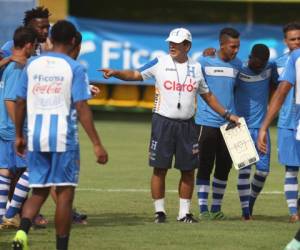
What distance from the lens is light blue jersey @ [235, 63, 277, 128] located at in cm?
1300

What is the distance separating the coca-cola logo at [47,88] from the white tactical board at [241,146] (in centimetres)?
322

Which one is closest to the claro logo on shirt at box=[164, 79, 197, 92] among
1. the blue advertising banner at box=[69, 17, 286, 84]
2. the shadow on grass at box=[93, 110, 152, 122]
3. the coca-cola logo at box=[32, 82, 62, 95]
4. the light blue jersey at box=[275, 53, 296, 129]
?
the light blue jersey at box=[275, 53, 296, 129]

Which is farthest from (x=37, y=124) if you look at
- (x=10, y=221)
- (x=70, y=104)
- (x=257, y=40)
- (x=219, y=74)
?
(x=257, y=40)

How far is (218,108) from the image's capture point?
1214 centimetres

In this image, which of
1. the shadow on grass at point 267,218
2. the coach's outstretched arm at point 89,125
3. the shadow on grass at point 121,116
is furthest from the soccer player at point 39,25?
the shadow on grass at point 121,116

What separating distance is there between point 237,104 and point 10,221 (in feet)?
10.3

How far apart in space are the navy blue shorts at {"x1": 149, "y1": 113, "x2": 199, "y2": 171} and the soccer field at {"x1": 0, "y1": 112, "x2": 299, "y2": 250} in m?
0.70

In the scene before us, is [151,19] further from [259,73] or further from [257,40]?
[259,73]

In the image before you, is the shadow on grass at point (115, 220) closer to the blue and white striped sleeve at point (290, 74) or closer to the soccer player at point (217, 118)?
the soccer player at point (217, 118)

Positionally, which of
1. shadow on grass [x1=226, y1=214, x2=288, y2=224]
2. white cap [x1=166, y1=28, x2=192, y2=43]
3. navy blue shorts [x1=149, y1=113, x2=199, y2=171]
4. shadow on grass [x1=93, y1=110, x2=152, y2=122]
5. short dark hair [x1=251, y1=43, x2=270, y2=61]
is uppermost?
white cap [x1=166, y1=28, x2=192, y2=43]

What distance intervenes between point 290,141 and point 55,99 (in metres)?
3.97

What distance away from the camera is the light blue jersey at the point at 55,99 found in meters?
9.52

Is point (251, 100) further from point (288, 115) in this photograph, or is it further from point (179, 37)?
point (179, 37)

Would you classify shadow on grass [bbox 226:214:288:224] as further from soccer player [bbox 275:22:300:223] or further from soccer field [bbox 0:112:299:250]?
soccer player [bbox 275:22:300:223]
